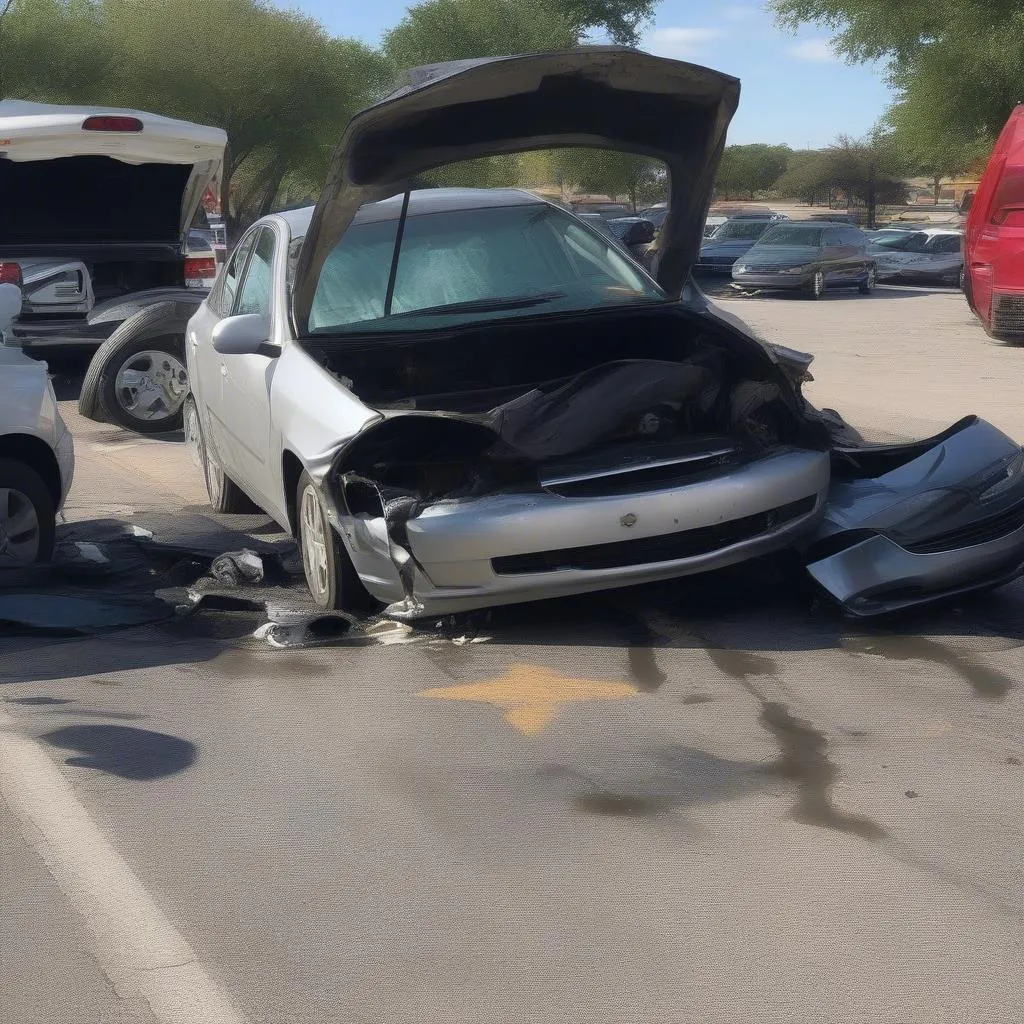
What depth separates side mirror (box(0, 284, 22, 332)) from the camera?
20.6 feet

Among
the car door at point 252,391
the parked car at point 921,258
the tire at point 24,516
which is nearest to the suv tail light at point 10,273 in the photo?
the car door at point 252,391

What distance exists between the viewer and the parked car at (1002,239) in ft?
52.6

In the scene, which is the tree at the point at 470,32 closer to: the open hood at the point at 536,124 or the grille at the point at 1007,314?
the grille at the point at 1007,314

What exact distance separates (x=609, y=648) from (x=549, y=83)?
2.25 m

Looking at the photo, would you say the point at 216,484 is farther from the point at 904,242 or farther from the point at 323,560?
the point at 904,242

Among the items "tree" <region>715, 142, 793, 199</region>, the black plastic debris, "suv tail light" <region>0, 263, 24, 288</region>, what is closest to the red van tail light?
"suv tail light" <region>0, 263, 24, 288</region>

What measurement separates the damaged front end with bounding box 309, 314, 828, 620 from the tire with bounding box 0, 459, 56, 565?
1.69m

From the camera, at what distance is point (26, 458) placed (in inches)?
257

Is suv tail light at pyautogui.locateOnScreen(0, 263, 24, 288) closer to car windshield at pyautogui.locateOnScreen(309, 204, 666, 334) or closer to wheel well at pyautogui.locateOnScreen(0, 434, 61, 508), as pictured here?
wheel well at pyautogui.locateOnScreen(0, 434, 61, 508)

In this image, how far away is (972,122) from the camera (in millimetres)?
32969

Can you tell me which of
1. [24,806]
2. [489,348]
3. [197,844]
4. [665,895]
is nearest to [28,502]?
[489,348]

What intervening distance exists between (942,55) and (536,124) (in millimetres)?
28247

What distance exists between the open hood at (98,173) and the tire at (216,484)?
3.73m

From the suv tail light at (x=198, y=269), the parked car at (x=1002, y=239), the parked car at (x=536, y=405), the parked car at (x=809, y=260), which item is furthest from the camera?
the parked car at (x=809, y=260)
